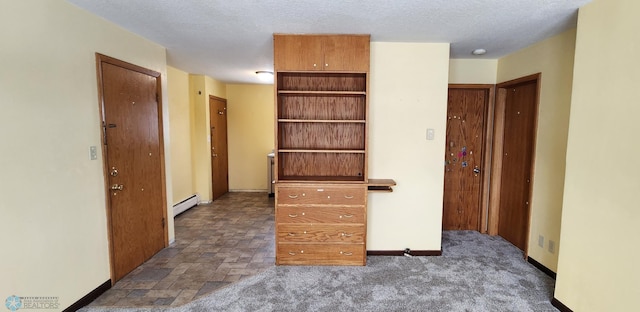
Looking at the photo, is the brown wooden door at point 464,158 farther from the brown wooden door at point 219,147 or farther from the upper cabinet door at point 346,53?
the brown wooden door at point 219,147

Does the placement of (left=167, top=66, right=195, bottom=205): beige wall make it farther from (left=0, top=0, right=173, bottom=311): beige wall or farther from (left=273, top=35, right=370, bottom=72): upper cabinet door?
(left=273, top=35, right=370, bottom=72): upper cabinet door

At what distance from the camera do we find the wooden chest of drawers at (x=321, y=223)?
2.85 meters

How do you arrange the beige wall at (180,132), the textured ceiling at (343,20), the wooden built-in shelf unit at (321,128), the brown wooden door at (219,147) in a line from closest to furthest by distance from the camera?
1. the textured ceiling at (343,20)
2. the wooden built-in shelf unit at (321,128)
3. the beige wall at (180,132)
4. the brown wooden door at (219,147)

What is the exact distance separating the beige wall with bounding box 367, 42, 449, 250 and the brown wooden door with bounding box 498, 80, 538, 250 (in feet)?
3.32

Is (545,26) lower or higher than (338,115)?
higher

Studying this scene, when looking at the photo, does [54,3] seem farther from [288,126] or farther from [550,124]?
[550,124]

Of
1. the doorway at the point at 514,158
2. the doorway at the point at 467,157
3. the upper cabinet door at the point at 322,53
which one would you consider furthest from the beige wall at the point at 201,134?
the doorway at the point at 514,158

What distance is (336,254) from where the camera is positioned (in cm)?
290

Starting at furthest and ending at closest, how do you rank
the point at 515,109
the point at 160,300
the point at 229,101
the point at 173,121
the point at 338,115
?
the point at 229,101
the point at 173,121
the point at 515,109
the point at 338,115
the point at 160,300

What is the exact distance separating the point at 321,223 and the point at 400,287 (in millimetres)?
921

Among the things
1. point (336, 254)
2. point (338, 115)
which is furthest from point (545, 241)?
point (338, 115)

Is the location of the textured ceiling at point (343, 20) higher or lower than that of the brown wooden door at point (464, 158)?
higher

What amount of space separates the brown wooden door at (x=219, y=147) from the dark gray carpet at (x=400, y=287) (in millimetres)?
3265

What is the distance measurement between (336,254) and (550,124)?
2505 mm
